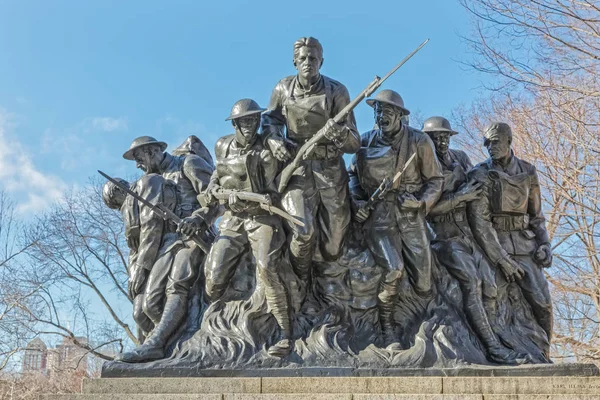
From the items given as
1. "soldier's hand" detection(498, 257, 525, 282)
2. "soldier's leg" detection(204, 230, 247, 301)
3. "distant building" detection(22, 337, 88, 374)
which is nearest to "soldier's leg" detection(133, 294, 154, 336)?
"soldier's leg" detection(204, 230, 247, 301)

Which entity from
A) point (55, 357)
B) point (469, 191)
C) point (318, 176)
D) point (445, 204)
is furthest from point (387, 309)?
point (55, 357)

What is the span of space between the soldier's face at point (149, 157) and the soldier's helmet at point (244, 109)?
61.7 inches

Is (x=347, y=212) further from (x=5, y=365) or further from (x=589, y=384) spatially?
(x=5, y=365)

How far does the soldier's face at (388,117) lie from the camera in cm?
706

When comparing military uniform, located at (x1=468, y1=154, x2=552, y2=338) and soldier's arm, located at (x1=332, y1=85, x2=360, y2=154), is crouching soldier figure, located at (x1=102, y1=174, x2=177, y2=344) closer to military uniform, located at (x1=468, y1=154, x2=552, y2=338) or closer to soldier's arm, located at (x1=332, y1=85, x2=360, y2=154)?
soldier's arm, located at (x1=332, y1=85, x2=360, y2=154)

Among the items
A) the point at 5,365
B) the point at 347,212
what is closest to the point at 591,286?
the point at 347,212

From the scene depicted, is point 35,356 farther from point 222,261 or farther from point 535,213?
point 535,213

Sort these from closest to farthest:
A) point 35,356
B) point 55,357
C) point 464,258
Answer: point 464,258 < point 35,356 < point 55,357

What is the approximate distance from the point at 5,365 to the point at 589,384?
15.7 meters

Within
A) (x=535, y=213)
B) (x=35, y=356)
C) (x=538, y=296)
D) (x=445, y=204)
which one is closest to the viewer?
(x=538, y=296)

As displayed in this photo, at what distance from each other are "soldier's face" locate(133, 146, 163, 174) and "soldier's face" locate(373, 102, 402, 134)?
2797mm

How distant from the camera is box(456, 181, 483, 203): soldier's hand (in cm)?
727

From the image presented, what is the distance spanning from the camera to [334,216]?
6.75 meters

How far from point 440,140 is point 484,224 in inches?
43.8
